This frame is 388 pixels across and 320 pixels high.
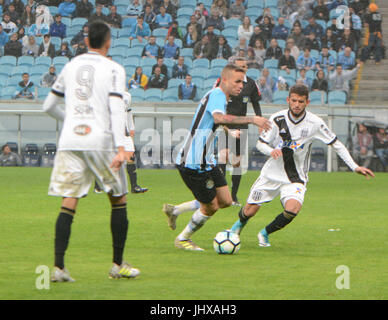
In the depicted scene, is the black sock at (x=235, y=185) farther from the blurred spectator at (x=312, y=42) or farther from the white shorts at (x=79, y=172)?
the blurred spectator at (x=312, y=42)

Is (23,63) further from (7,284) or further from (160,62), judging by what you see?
(7,284)

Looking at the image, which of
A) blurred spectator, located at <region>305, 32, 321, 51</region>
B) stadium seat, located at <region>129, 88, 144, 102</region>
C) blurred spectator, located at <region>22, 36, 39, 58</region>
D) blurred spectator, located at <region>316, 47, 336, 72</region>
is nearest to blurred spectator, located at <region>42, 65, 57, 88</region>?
blurred spectator, located at <region>22, 36, 39, 58</region>

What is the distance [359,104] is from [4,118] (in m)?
10.1

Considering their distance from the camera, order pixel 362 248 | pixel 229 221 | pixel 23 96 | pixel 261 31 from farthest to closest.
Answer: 1. pixel 261 31
2. pixel 23 96
3. pixel 229 221
4. pixel 362 248

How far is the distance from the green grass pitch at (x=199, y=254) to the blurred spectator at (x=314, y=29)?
12.0 meters

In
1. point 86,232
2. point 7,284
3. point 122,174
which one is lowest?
point 86,232

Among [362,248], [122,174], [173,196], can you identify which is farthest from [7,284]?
[173,196]

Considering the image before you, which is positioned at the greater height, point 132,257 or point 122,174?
point 122,174

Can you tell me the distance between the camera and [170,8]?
85.6ft

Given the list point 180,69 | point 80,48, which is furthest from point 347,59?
point 80,48

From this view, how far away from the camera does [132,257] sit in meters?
7.45

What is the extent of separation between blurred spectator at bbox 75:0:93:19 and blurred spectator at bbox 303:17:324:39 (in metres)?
7.31

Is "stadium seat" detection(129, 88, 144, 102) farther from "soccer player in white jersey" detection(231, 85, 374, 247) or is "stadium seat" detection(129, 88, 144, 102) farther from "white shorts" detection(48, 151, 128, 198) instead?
"white shorts" detection(48, 151, 128, 198)

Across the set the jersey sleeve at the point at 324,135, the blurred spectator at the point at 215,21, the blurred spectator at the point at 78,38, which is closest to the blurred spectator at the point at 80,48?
the blurred spectator at the point at 78,38
